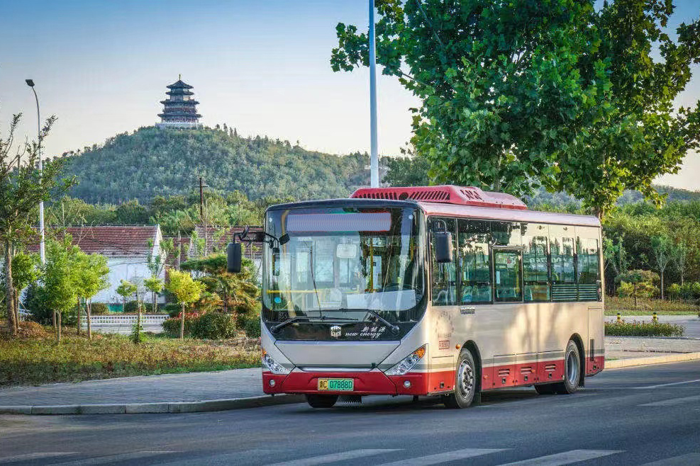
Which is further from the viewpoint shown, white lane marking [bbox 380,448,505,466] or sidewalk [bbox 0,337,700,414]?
sidewalk [bbox 0,337,700,414]

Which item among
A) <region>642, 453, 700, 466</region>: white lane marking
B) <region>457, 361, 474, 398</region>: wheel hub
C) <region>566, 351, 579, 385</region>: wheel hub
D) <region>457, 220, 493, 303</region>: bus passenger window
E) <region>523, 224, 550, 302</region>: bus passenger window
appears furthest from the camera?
<region>566, 351, 579, 385</region>: wheel hub

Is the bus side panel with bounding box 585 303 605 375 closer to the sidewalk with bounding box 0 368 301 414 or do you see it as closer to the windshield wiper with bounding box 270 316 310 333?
the sidewalk with bounding box 0 368 301 414

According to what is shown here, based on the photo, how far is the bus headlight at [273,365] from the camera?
1755 centimetres

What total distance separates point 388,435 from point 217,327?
25.0 meters

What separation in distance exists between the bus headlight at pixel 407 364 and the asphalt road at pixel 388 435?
66cm

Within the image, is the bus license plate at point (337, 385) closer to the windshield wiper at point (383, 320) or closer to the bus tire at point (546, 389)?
the windshield wiper at point (383, 320)

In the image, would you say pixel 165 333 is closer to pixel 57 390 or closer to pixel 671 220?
pixel 57 390

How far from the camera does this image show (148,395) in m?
19.6

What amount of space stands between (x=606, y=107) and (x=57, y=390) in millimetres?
14520

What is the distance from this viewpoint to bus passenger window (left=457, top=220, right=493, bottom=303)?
61.2 ft

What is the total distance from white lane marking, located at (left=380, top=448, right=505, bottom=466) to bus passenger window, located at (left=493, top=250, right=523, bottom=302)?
25.0 ft

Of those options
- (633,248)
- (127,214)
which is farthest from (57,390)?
(127,214)

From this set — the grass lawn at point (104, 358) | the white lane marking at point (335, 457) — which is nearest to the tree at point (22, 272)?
the grass lawn at point (104, 358)

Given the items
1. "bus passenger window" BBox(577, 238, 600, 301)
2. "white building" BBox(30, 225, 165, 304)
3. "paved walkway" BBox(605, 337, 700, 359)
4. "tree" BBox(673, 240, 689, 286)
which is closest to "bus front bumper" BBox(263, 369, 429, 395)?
"bus passenger window" BBox(577, 238, 600, 301)
